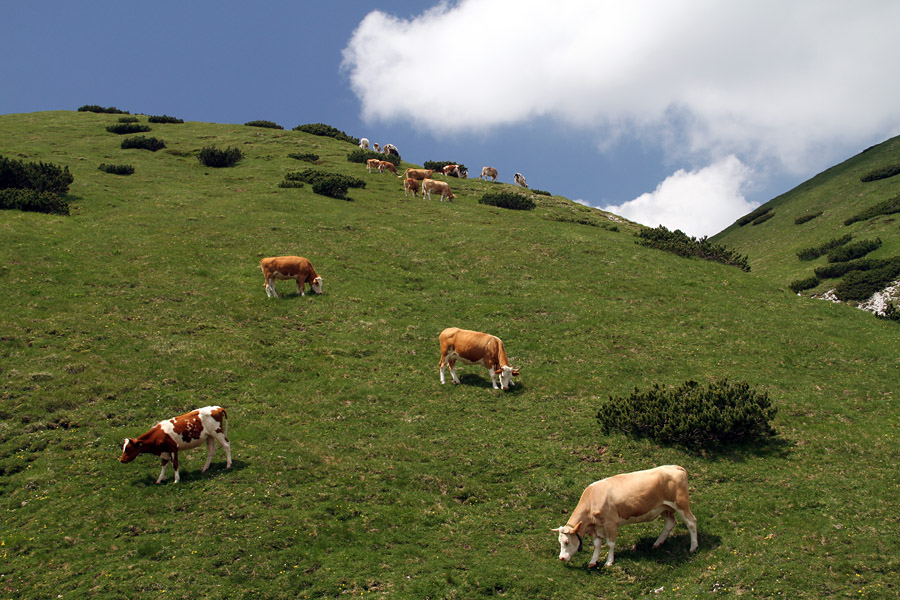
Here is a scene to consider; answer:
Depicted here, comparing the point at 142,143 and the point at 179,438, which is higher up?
the point at 142,143

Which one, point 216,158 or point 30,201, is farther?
point 216,158

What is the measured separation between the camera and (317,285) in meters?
30.9

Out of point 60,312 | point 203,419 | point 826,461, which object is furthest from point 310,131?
point 826,461

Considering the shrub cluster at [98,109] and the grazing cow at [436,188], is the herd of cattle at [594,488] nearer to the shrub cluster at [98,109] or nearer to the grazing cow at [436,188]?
the grazing cow at [436,188]

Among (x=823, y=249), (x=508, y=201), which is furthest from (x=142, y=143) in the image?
(x=823, y=249)

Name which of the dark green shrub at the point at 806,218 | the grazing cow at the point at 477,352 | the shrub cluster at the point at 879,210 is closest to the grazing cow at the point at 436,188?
the grazing cow at the point at 477,352

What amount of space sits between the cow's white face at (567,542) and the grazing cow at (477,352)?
994 cm

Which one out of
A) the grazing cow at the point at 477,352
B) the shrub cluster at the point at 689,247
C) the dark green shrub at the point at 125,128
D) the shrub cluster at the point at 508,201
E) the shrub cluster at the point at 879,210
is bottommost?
the grazing cow at the point at 477,352

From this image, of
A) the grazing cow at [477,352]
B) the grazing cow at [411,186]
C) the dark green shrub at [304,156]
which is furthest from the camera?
the dark green shrub at [304,156]

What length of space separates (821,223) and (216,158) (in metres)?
65.4

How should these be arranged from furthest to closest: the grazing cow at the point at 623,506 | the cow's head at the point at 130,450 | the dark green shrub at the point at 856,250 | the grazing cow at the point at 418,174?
the grazing cow at the point at 418,174 < the dark green shrub at the point at 856,250 < the cow's head at the point at 130,450 < the grazing cow at the point at 623,506

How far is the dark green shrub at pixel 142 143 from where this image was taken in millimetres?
61062

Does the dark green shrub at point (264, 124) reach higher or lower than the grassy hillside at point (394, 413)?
higher

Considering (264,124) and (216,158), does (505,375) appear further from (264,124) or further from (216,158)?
(264,124)
